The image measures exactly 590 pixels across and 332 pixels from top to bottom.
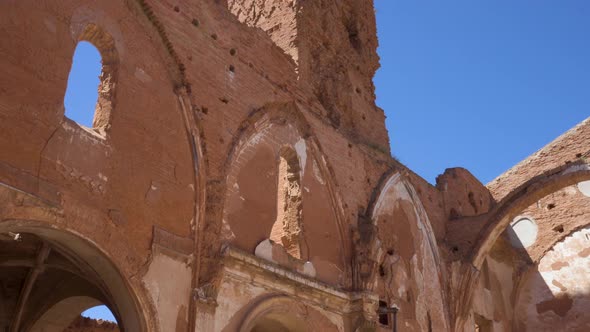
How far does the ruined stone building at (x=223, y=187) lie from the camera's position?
6.46 m

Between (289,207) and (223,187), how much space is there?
198 cm

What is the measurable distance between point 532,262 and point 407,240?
6150 mm

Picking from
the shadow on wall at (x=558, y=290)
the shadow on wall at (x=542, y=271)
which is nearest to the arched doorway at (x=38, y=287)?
the shadow on wall at (x=542, y=271)

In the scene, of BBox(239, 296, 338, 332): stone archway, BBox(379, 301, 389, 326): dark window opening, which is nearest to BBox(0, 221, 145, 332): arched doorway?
BBox(239, 296, 338, 332): stone archway

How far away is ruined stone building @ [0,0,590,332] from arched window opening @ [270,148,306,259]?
1.0 inches

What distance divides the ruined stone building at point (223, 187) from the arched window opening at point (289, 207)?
0.08 feet

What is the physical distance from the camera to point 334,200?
10.8 m

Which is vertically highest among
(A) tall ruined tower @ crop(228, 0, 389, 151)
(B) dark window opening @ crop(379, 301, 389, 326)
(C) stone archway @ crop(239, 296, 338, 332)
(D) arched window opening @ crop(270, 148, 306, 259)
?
(A) tall ruined tower @ crop(228, 0, 389, 151)

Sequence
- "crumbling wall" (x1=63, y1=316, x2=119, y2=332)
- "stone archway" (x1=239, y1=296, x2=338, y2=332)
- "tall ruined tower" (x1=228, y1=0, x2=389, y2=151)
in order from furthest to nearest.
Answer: "tall ruined tower" (x1=228, y1=0, x2=389, y2=151) → "crumbling wall" (x1=63, y1=316, x2=119, y2=332) → "stone archway" (x1=239, y1=296, x2=338, y2=332)

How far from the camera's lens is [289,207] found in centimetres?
1007

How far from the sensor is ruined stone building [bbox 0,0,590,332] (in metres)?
→ 6.46

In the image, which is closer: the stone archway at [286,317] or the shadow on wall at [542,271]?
the stone archway at [286,317]

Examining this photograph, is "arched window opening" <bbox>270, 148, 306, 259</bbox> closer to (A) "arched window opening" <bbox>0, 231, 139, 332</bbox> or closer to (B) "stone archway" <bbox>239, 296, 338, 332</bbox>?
(B) "stone archway" <bbox>239, 296, 338, 332</bbox>

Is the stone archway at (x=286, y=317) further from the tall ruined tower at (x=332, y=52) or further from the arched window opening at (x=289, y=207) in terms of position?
the tall ruined tower at (x=332, y=52)
